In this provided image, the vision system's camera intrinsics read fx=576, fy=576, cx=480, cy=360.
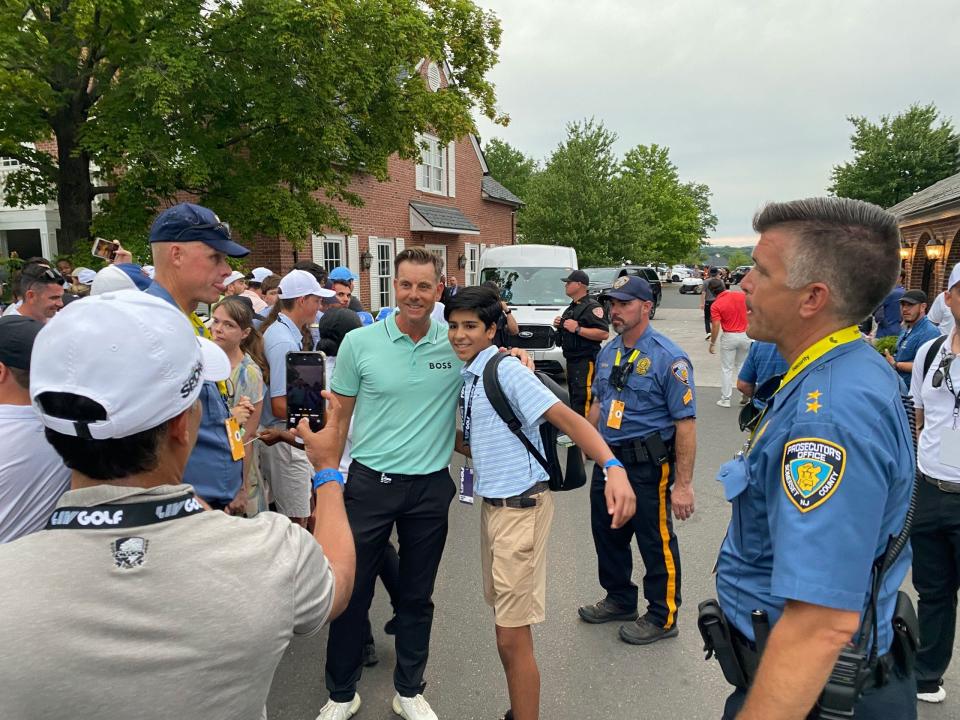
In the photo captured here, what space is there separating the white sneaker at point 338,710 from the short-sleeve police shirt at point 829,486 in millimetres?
2141

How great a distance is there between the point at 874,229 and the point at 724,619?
1071 millimetres

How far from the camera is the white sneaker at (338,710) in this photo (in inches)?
109

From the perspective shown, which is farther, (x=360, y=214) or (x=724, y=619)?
(x=360, y=214)

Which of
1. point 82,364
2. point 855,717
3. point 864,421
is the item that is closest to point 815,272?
point 864,421

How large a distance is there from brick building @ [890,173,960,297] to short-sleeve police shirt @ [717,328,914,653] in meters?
12.5

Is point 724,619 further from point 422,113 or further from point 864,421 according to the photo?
point 422,113

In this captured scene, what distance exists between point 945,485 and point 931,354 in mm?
792

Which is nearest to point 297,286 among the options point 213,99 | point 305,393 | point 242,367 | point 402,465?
point 242,367

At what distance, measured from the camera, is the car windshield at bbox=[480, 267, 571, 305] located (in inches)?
454

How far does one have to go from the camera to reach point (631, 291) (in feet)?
12.2

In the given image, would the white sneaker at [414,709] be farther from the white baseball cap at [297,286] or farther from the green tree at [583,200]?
the green tree at [583,200]

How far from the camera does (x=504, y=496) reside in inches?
100

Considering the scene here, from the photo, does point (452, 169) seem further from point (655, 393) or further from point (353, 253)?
point (655, 393)

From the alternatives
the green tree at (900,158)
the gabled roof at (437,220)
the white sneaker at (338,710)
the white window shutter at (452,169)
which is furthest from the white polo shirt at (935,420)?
the green tree at (900,158)
